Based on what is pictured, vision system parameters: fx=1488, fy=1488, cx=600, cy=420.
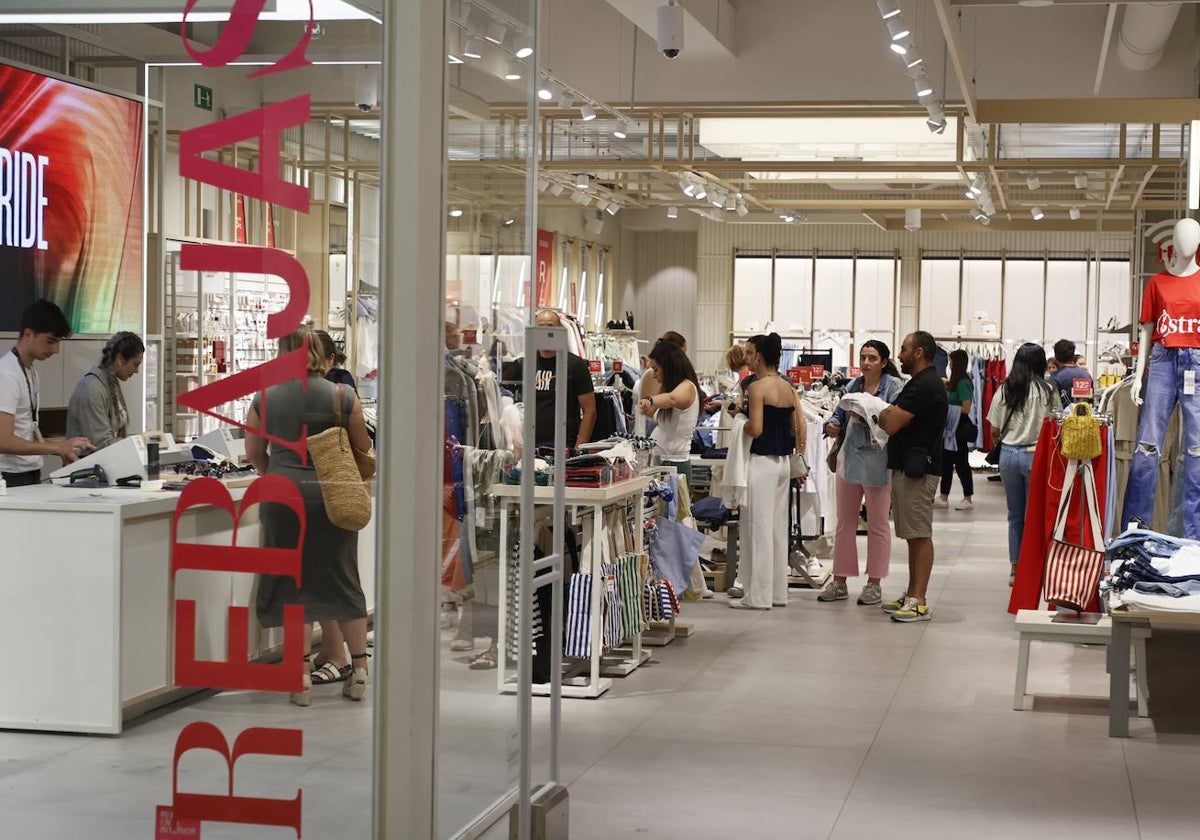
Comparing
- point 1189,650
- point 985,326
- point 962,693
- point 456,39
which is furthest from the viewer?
point 985,326

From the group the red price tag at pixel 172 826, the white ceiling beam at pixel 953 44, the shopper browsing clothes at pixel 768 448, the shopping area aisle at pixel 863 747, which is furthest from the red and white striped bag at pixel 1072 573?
the red price tag at pixel 172 826

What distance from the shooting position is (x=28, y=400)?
3410 mm

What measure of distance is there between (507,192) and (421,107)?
0.72m

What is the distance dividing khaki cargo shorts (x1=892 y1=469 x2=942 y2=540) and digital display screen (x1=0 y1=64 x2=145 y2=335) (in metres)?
5.87

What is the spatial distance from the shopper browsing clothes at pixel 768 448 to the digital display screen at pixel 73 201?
557 centimetres

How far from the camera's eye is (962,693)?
22.0 ft

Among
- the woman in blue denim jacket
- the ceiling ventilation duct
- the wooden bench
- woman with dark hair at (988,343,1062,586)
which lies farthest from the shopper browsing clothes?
the ceiling ventilation duct

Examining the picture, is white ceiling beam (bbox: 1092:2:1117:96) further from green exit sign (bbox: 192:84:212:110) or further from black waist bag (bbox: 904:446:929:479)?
green exit sign (bbox: 192:84:212:110)

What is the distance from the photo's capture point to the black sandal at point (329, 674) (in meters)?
3.24

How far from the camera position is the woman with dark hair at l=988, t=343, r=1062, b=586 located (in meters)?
8.91

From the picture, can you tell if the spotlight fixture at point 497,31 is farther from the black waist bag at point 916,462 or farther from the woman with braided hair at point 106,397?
the black waist bag at point 916,462

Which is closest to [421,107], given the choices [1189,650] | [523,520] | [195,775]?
[523,520]

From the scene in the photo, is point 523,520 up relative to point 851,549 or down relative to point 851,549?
up

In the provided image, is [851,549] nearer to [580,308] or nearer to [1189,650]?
[1189,650]
